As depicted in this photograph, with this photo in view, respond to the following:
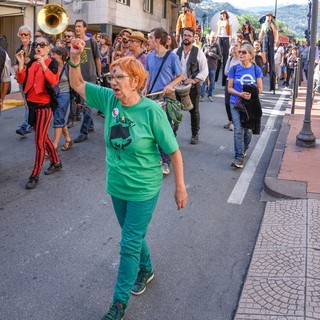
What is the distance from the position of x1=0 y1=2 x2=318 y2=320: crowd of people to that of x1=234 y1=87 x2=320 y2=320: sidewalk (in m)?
0.81

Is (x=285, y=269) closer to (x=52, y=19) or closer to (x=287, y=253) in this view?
(x=287, y=253)

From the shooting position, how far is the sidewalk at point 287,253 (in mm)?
3264

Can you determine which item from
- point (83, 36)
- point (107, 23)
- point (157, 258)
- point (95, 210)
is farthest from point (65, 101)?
point (107, 23)

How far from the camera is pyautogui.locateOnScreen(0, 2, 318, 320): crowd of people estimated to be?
3023mm

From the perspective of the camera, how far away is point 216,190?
5938 mm

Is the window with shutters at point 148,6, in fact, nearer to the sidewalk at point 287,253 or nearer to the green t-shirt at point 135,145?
the sidewalk at point 287,253

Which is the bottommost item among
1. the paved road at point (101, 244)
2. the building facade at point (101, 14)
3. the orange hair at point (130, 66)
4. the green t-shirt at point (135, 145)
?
the paved road at point (101, 244)

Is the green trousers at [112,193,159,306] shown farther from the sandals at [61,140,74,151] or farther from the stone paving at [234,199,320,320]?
the sandals at [61,140,74,151]

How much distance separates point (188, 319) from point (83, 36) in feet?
19.0

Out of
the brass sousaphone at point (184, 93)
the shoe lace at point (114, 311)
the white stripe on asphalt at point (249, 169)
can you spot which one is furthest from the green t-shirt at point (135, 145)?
the brass sousaphone at point (184, 93)

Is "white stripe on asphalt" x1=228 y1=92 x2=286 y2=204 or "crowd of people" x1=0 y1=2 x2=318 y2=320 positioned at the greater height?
"crowd of people" x1=0 y1=2 x2=318 y2=320

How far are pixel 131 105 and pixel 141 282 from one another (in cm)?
135

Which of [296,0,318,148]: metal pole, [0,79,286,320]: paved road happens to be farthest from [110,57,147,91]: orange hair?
[296,0,318,148]: metal pole

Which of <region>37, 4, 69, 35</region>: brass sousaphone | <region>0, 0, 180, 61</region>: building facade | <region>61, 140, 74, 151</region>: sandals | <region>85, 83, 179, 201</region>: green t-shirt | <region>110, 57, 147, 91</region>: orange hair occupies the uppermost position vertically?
<region>0, 0, 180, 61</region>: building facade
